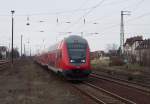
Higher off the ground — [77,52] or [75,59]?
[77,52]

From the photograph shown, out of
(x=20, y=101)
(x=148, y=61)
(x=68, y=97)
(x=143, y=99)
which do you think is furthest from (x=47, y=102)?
(x=148, y=61)

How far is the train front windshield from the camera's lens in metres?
26.6

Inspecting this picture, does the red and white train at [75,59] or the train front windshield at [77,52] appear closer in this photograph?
the red and white train at [75,59]

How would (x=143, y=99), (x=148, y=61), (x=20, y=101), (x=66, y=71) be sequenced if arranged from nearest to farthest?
(x=20, y=101), (x=143, y=99), (x=66, y=71), (x=148, y=61)

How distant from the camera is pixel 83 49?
89.7 ft

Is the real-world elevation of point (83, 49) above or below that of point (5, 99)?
above

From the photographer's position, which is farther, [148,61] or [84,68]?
[148,61]

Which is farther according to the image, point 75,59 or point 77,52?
point 77,52

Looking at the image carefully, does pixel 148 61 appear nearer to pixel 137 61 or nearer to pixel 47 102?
pixel 137 61

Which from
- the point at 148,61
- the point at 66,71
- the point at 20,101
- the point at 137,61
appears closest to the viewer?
the point at 20,101

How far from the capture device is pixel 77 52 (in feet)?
88.6

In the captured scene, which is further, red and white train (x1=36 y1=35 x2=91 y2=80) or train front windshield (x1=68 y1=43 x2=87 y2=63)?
train front windshield (x1=68 y1=43 x2=87 y2=63)

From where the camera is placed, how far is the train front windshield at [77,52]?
2664cm

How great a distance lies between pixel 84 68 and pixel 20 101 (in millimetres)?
11285
